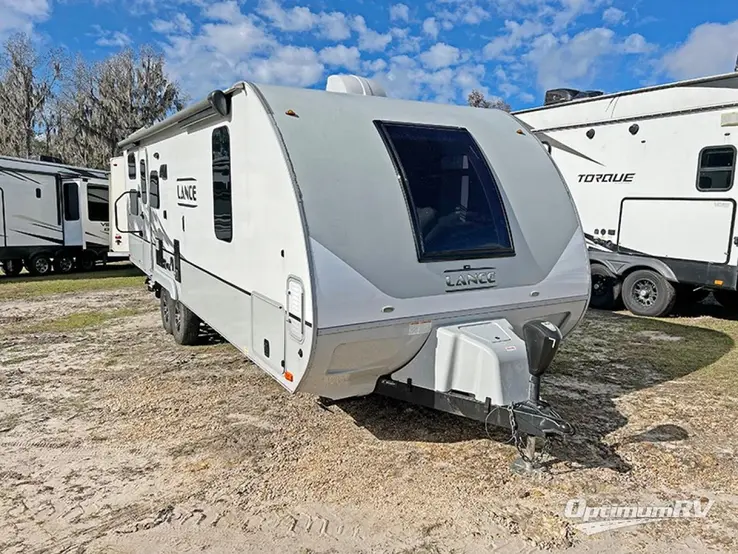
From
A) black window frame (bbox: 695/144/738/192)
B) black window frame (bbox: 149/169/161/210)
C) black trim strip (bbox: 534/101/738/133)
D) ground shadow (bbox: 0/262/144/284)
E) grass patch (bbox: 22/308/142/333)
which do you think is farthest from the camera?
ground shadow (bbox: 0/262/144/284)

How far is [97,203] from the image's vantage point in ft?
50.9

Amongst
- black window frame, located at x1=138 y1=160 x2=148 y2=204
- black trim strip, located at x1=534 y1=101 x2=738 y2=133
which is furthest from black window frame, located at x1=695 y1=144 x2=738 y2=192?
black window frame, located at x1=138 y1=160 x2=148 y2=204

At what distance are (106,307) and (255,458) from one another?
22.6ft

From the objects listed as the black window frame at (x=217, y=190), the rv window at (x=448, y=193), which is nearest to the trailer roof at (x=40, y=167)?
the black window frame at (x=217, y=190)

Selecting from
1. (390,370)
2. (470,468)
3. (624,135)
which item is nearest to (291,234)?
(390,370)

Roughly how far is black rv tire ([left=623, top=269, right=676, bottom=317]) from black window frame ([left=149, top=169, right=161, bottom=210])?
281 inches

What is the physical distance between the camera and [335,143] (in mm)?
3680

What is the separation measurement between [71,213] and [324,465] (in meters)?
14.1

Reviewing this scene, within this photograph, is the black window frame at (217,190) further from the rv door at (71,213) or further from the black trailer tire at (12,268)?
the black trailer tire at (12,268)

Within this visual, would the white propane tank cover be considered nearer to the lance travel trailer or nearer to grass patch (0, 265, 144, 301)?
the lance travel trailer

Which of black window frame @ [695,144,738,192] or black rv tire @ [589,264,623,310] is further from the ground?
black window frame @ [695,144,738,192]

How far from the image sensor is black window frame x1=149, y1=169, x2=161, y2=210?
6977 millimetres

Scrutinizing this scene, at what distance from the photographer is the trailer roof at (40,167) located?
46.0 ft

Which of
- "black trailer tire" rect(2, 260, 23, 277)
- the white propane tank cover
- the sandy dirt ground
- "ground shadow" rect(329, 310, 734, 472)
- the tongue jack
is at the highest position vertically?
the white propane tank cover
